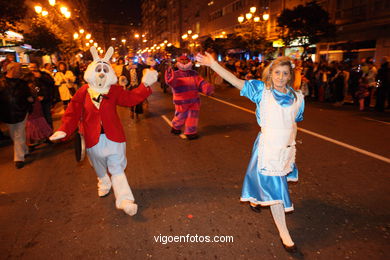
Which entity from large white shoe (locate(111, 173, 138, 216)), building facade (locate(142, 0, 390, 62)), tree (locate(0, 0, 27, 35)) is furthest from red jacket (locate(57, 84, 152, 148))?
building facade (locate(142, 0, 390, 62))

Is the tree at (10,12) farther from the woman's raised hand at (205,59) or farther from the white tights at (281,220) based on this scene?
the white tights at (281,220)

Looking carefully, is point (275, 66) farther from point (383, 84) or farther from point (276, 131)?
point (383, 84)

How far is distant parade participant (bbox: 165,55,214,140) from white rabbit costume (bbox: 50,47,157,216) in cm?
314

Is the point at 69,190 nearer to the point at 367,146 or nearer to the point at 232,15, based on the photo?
the point at 367,146

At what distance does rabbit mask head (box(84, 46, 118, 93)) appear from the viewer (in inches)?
138

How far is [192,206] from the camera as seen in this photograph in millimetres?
3691

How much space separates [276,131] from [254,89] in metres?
0.46

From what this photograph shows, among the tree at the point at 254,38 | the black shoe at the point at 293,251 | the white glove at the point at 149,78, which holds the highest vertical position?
the tree at the point at 254,38

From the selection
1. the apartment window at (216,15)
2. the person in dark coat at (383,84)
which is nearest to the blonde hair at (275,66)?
the person in dark coat at (383,84)

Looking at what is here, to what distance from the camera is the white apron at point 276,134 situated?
2779 millimetres

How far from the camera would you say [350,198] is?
12.5 ft

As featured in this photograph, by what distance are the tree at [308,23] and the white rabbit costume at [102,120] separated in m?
17.8

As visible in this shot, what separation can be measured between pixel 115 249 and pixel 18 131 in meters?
3.67

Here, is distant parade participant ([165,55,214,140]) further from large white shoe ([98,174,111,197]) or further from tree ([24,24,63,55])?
tree ([24,24,63,55])
